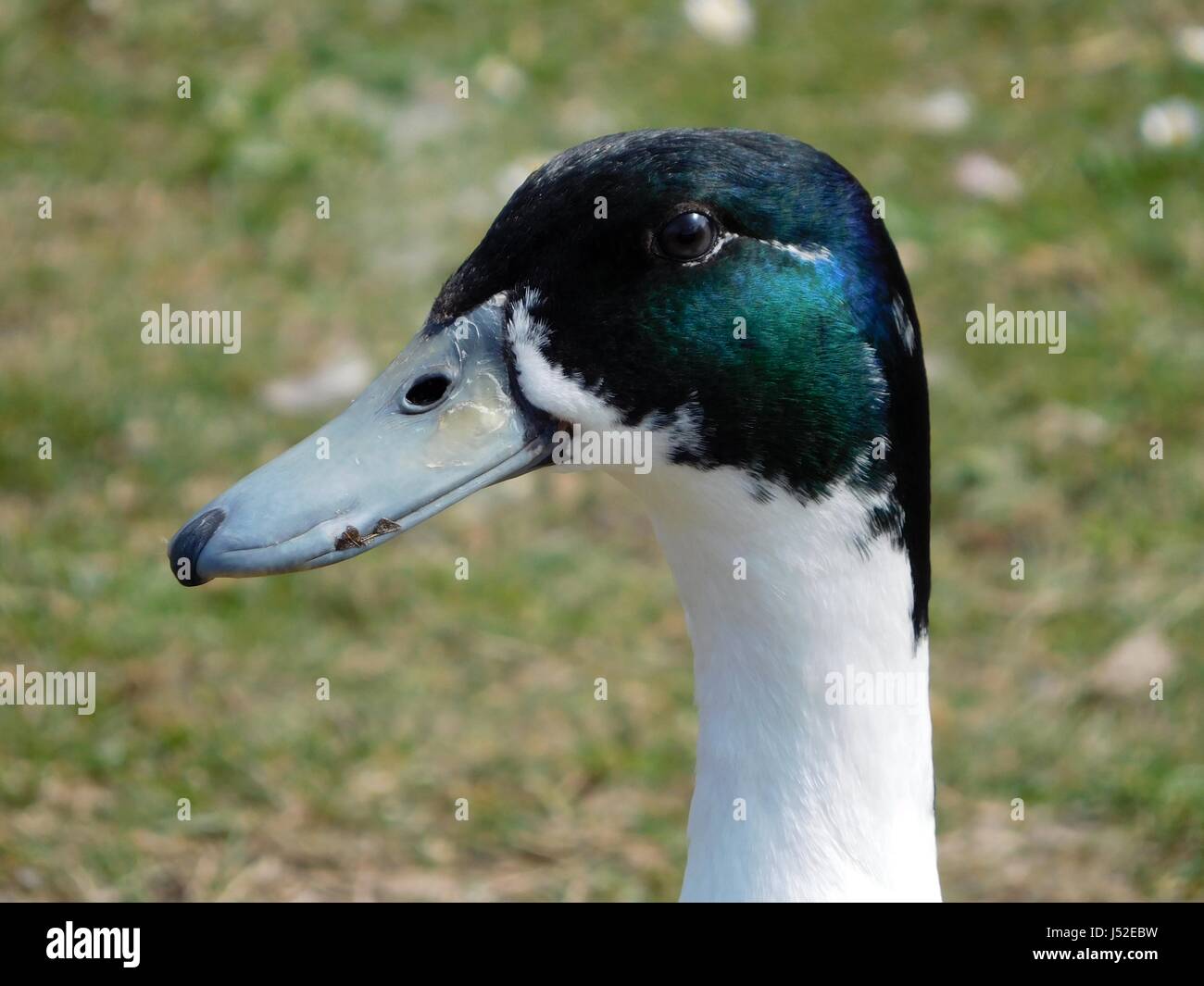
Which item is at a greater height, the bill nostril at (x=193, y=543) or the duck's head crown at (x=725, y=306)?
the duck's head crown at (x=725, y=306)

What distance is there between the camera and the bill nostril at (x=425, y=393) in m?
1.95

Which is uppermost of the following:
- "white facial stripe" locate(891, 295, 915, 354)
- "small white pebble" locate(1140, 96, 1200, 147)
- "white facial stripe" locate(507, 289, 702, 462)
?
"small white pebble" locate(1140, 96, 1200, 147)

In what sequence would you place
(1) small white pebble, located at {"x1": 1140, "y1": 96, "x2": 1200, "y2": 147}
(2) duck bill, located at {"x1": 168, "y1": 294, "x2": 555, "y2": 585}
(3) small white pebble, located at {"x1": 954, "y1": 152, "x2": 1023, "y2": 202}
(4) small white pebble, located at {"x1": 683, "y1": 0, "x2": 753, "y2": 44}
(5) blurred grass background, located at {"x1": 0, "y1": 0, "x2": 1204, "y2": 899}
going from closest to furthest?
(2) duck bill, located at {"x1": 168, "y1": 294, "x2": 555, "y2": 585} < (5) blurred grass background, located at {"x1": 0, "y1": 0, "x2": 1204, "y2": 899} < (3) small white pebble, located at {"x1": 954, "y1": 152, "x2": 1023, "y2": 202} < (1) small white pebble, located at {"x1": 1140, "y1": 96, "x2": 1200, "y2": 147} < (4) small white pebble, located at {"x1": 683, "y1": 0, "x2": 753, "y2": 44}

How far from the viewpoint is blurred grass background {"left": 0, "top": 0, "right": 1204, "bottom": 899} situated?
127 inches

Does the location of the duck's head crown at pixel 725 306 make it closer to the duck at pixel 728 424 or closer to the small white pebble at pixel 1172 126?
the duck at pixel 728 424

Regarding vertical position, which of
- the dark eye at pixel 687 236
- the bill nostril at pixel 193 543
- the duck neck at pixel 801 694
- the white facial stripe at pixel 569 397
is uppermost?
the dark eye at pixel 687 236

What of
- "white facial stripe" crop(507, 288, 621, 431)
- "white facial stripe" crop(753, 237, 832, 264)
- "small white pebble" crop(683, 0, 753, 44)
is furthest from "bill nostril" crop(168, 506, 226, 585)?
"small white pebble" crop(683, 0, 753, 44)

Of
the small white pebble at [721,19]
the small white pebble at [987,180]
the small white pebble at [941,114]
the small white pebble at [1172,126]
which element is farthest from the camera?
the small white pebble at [721,19]

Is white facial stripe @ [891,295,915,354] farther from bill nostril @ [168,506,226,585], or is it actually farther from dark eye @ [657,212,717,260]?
bill nostril @ [168,506,226,585]

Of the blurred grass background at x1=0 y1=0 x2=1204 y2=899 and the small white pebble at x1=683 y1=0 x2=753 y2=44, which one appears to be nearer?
the blurred grass background at x1=0 y1=0 x2=1204 y2=899

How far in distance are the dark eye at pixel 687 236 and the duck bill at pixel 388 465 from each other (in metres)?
0.21

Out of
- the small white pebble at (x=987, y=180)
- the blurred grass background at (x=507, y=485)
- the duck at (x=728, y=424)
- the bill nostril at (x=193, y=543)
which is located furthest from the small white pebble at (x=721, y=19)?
the bill nostril at (x=193, y=543)
